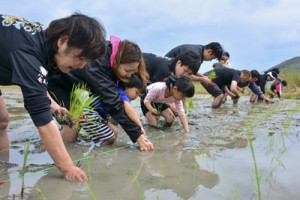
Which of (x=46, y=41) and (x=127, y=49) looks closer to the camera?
(x=46, y=41)

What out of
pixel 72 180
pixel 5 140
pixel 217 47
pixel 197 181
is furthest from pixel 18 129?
pixel 217 47

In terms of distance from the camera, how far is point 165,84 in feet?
14.1

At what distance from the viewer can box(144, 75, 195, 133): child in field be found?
3.89m

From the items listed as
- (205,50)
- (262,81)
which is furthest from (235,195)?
(262,81)

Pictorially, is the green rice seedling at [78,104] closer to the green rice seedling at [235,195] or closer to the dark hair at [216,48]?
the green rice seedling at [235,195]

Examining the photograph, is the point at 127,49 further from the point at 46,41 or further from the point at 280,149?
the point at 280,149

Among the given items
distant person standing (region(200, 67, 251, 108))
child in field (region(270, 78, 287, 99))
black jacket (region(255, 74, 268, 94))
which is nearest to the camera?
distant person standing (region(200, 67, 251, 108))

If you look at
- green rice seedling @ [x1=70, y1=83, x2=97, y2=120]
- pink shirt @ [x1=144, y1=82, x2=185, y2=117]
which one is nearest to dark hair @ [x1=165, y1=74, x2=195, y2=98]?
pink shirt @ [x1=144, y1=82, x2=185, y2=117]

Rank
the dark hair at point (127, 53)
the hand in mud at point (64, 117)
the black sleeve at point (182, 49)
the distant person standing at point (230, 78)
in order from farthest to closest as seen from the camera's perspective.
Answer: the distant person standing at point (230, 78) < the black sleeve at point (182, 49) < the dark hair at point (127, 53) < the hand in mud at point (64, 117)

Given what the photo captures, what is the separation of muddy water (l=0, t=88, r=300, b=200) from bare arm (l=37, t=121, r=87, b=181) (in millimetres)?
63

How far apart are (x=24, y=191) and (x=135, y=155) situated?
114 cm

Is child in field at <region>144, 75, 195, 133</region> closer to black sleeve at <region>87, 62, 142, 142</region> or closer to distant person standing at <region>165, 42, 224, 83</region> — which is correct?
black sleeve at <region>87, 62, 142, 142</region>

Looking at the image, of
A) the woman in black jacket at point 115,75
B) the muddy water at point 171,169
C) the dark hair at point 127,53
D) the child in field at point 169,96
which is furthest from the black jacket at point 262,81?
the dark hair at point 127,53

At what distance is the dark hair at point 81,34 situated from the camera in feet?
6.15
